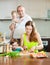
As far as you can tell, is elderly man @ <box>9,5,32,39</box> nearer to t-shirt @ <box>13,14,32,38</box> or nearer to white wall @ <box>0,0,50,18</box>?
t-shirt @ <box>13,14,32,38</box>

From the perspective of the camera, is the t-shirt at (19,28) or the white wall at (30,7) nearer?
the t-shirt at (19,28)

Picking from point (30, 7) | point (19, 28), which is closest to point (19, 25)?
point (19, 28)

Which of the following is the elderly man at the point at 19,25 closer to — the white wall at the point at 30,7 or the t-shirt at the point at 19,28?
the t-shirt at the point at 19,28

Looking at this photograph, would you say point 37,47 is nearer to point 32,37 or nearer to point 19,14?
point 32,37

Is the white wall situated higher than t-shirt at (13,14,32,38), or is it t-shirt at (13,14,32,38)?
the white wall

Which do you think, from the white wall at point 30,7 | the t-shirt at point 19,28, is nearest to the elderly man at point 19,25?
the t-shirt at point 19,28

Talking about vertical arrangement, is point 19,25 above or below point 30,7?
below

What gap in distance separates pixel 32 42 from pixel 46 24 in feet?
8.27

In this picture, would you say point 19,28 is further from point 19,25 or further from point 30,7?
point 30,7

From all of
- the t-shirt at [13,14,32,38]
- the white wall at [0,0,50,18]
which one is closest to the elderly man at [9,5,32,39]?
the t-shirt at [13,14,32,38]

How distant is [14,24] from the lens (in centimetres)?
373

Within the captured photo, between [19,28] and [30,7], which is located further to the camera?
[30,7]

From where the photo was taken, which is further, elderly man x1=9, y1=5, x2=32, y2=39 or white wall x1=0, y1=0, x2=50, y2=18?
white wall x1=0, y1=0, x2=50, y2=18

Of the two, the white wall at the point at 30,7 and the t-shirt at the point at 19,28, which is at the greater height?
the white wall at the point at 30,7
